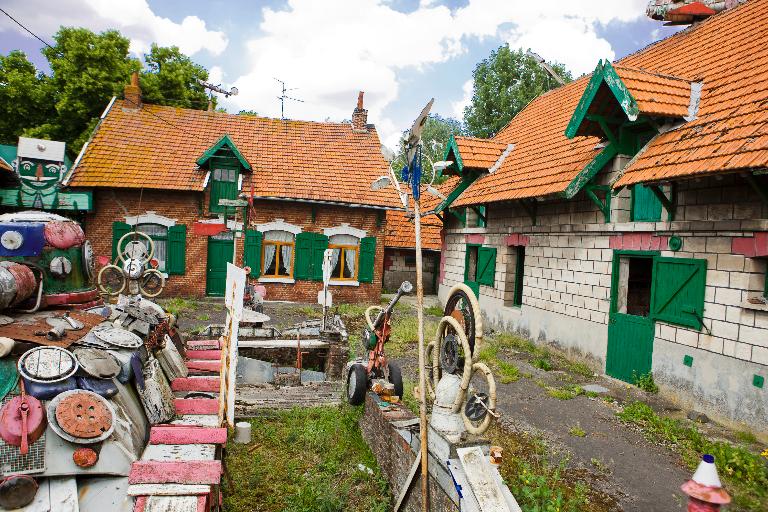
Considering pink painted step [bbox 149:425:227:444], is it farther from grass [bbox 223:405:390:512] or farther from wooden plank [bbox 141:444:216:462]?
grass [bbox 223:405:390:512]

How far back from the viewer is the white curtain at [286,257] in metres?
16.4

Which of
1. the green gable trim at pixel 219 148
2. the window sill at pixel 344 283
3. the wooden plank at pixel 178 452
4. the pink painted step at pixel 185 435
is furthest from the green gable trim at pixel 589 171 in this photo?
the green gable trim at pixel 219 148

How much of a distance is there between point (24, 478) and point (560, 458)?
520 centimetres

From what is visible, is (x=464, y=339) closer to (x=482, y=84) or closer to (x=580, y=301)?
(x=580, y=301)

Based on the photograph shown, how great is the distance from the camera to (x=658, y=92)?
8.20 metres

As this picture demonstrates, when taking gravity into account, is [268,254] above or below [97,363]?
above

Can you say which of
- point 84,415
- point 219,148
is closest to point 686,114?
Answer: point 84,415

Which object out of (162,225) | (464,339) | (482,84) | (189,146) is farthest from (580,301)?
(482,84)

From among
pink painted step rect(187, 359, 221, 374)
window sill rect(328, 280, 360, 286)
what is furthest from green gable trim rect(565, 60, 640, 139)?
window sill rect(328, 280, 360, 286)

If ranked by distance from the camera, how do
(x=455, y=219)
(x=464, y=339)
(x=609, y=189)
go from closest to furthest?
1. (x=464, y=339)
2. (x=609, y=189)
3. (x=455, y=219)

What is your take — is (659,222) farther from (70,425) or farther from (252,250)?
(252,250)

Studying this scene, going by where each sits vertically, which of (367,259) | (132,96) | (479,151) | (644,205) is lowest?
(367,259)

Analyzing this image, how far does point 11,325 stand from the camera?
436 centimetres

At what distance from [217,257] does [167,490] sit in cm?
1297
